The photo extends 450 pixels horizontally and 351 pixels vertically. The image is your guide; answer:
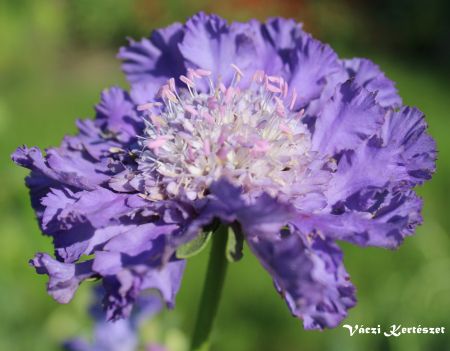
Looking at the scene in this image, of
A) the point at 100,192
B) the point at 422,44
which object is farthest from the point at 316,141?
the point at 422,44

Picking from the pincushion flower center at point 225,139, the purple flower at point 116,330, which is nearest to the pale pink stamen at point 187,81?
the pincushion flower center at point 225,139

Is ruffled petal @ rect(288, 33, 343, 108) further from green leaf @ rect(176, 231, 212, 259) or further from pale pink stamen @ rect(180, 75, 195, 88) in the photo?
green leaf @ rect(176, 231, 212, 259)

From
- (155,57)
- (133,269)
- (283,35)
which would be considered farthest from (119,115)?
(133,269)

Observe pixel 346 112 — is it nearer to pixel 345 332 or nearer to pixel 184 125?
pixel 184 125

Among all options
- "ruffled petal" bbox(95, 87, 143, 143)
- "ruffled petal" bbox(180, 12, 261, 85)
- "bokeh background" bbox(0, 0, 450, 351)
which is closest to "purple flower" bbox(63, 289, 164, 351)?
"bokeh background" bbox(0, 0, 450, 351)

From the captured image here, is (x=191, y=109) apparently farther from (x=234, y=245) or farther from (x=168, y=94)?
(x=234, y=245)

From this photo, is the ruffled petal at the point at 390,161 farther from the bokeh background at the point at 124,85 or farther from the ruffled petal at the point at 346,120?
the bokeh background at the point at 124,85
